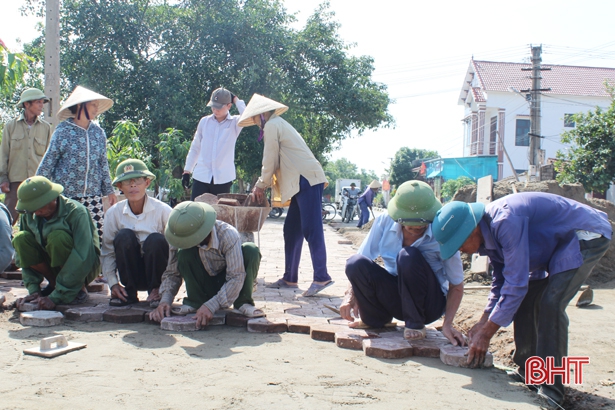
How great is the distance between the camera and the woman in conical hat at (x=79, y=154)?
5023 mm

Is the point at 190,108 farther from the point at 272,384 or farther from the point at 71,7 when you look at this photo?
the point at 272,384

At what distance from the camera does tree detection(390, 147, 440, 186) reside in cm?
5459

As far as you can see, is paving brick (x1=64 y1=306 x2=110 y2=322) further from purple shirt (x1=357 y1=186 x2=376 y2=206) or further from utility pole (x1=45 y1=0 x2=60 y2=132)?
purple shirt (x1=357 y1=186 x2=376 y2=206)

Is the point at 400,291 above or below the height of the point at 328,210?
below

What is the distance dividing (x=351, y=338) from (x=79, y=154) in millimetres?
3129

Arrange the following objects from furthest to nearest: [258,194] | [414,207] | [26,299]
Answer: [258,194] < [26,299] < [414,207]

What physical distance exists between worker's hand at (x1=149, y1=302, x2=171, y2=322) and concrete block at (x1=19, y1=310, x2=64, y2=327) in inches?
25.3

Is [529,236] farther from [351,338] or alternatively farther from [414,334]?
[351,338]

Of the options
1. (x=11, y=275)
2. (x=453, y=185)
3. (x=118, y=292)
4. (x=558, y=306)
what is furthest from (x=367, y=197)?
(x=453, y=185)

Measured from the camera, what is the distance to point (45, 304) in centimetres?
413

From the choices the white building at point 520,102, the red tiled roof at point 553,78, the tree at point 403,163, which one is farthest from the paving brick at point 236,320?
the tree at point 403,163

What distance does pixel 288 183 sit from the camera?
5.30 metres

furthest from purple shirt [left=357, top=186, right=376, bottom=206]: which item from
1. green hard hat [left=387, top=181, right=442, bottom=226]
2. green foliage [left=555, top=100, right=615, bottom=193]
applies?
green hard hat [left=387, top=181, right=442, bottom=226]

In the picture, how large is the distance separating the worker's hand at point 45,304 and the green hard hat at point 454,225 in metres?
2.91
